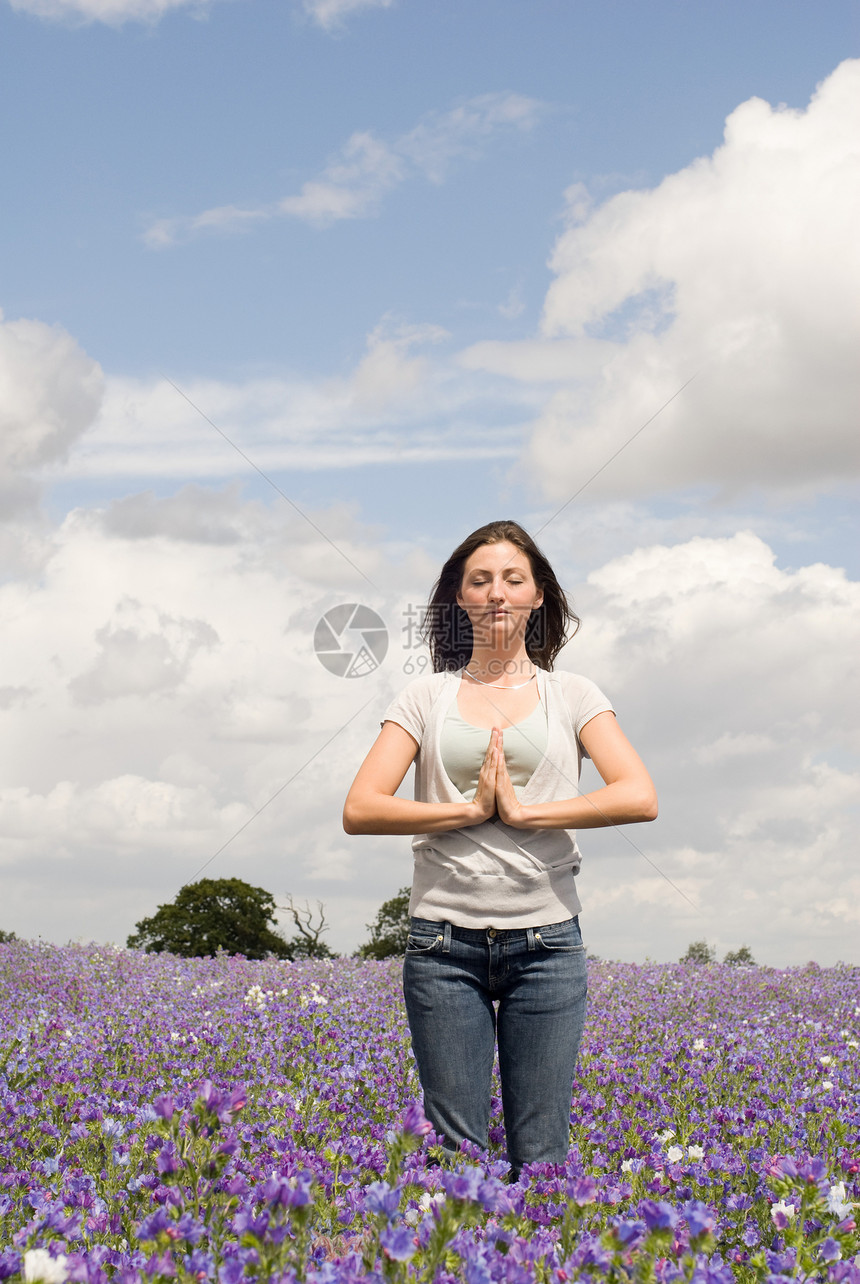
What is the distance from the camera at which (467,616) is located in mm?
4555

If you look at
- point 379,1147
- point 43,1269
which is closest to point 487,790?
point 379,1147

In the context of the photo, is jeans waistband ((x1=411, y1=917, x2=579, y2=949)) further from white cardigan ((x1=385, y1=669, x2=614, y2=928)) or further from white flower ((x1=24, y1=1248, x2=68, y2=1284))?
white flower ((x1=24, y1=1248, x2=68, y2=1284))

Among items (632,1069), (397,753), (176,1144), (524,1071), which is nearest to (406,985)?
(524,1071)

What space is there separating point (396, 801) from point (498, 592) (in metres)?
0.95

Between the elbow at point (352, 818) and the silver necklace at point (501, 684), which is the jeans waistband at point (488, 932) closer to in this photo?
the elbow at point (352, 818)

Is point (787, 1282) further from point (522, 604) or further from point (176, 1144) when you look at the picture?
point (522, 604)

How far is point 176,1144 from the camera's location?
2441mm

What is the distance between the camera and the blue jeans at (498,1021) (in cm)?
371

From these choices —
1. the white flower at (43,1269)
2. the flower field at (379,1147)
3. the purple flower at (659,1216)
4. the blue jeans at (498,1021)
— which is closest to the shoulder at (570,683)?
the blue jeans at (498,1021)

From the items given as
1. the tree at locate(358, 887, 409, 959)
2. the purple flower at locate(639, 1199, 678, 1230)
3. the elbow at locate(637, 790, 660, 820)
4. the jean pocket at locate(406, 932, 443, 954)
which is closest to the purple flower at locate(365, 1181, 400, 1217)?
the purple flower at locate(639, 1199, 678, 1230)

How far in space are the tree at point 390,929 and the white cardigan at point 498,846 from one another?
648 inches

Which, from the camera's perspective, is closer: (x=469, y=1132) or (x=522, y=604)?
(x=469, y=1132)

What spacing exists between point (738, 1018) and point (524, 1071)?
6.68m

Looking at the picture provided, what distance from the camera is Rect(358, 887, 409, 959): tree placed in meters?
20.3
